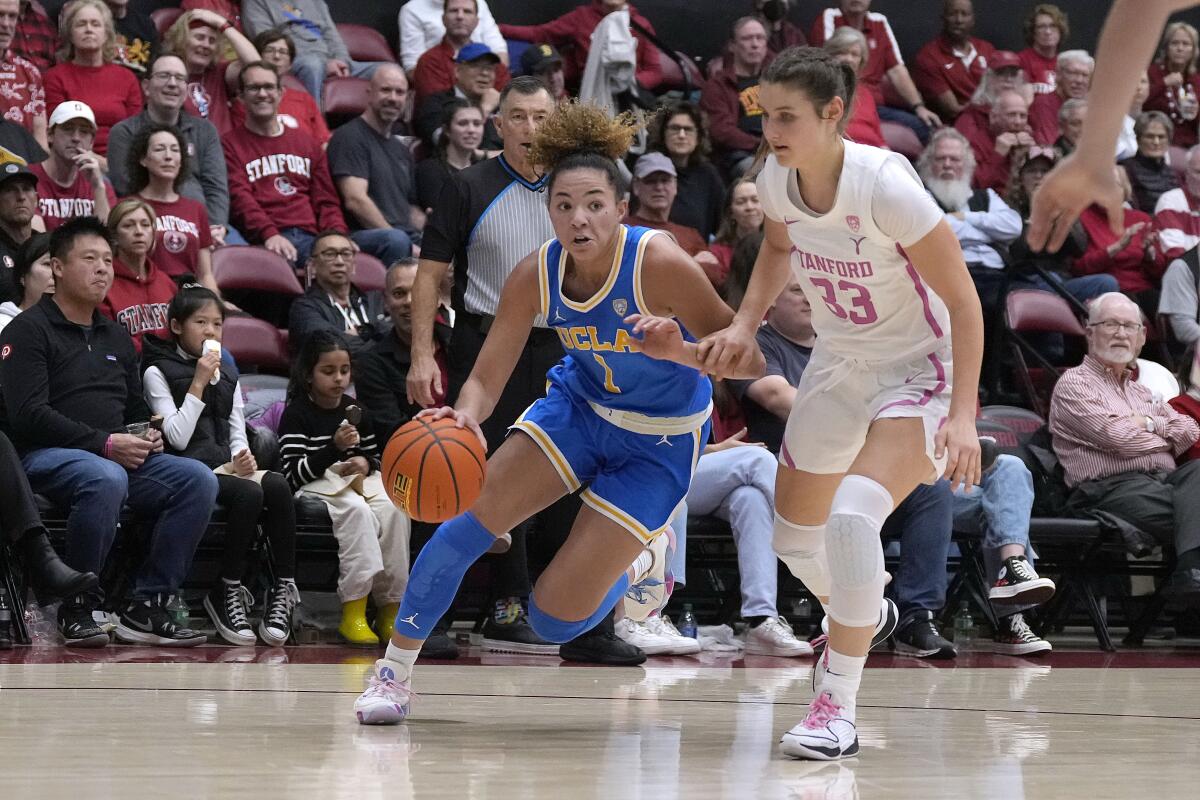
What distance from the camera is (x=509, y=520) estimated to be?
3963 millimetres

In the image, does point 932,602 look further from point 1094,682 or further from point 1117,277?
point 1117,277

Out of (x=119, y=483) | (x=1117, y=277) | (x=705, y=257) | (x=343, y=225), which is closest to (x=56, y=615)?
(x=119, y=483)

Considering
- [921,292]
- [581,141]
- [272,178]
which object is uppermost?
[581,141]

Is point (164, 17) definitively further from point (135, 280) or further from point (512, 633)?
point (512, 633)

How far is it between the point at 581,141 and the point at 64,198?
3972 millimetres

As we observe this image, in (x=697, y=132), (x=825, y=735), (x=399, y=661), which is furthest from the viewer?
(x=697, y=132)

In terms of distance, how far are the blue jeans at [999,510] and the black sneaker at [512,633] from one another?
200 centimetres

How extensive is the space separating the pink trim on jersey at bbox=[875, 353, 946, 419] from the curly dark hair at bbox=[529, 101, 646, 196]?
964 mm

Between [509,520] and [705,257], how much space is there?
3.64 metres

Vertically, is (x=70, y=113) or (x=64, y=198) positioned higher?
Answer: (x=70, y=113)

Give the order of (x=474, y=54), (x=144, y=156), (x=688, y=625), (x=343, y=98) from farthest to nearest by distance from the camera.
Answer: (x=343, y=98), (x=474, y=54), (x=144, y=156), (x=688, y=625)

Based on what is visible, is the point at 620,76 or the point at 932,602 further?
the point at 620,76

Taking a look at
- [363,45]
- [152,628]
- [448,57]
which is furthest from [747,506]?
[363,45]

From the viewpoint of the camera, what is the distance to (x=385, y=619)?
629cm
